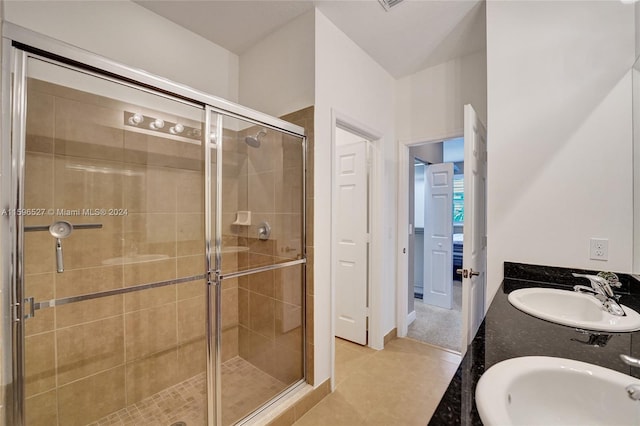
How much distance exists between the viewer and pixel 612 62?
1459mm

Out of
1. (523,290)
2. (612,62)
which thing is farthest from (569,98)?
(523,290)

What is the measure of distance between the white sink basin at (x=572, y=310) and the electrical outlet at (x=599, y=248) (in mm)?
316

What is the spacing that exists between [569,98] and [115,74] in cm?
241

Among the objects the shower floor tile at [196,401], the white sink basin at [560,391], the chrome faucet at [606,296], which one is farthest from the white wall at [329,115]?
the chrome faucet at [606,296]

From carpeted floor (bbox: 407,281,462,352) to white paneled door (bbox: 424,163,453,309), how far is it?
19 centimetres

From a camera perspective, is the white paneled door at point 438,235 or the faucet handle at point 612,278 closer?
the faucet handle at point 612,278

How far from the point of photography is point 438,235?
3.86 meters

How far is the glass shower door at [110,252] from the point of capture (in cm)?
120

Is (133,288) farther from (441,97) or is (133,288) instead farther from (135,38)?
(441,97)

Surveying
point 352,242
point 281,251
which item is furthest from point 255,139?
point 352,242

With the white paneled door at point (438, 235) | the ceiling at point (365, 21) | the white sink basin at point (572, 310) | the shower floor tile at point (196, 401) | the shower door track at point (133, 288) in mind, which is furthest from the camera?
the white paneled door at point (438, 235)

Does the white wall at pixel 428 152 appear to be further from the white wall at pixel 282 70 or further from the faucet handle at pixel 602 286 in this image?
the faucet handle at pixel 602 286

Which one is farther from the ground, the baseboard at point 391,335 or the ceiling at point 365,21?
the ceiling at point 365,21

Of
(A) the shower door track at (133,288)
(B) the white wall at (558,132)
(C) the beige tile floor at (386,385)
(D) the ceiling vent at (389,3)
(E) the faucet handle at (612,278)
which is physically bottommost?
(C) the beige tile floor at (386,385)
